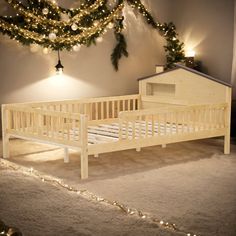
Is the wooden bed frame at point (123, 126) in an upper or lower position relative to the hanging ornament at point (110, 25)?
lower

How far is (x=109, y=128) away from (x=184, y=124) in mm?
840

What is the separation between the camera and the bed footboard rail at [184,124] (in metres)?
4.79

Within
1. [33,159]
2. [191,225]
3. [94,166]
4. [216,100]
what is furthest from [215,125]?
[191,225]

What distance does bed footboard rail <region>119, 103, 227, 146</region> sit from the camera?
15.7 feet

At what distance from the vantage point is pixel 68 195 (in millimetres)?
3701

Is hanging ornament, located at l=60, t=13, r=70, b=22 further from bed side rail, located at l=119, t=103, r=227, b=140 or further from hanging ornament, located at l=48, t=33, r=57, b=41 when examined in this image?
bed side rail, located at l=119, t=103, r=227, b=140

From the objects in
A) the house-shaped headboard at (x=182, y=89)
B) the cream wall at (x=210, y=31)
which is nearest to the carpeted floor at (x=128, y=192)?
the house-shaped headboard at (x=182, y=89)

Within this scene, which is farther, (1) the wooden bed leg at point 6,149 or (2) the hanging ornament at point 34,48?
(2) the hanging ornament at point 34,48

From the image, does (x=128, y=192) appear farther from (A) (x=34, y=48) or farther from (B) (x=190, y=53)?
(B) (x=190, y=53)

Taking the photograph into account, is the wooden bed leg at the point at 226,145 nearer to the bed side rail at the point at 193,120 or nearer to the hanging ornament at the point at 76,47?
the bed side rail at the point at 193,120

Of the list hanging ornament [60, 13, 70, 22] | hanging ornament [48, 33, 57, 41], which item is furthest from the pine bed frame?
hanging ornament [60, 13, 70, 22]

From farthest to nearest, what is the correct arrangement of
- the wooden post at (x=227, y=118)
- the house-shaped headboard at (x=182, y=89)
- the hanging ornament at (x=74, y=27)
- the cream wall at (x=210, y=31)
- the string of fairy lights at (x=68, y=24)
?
1. the cream wall at (x=210, y=31)
2. the hanging ornament at (x=74, y=27)
3. the string of fairy lights at (x=68, y=24)
4. the house-shaped headboard at (x=182, y=89)
5. the wooden post at (x=227, y=118)

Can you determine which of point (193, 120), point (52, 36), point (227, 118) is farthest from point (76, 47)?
point (227, 118)

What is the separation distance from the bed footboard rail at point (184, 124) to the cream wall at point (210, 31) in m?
1.44
